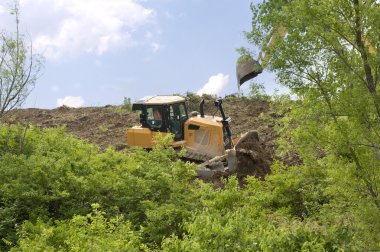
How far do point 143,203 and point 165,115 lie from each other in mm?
6227

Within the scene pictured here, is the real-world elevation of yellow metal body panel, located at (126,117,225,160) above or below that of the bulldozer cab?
below

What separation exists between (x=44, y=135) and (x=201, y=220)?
32.1 ft

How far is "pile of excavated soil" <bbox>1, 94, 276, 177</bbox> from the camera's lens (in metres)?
26.0

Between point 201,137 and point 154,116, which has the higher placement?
point 154,116

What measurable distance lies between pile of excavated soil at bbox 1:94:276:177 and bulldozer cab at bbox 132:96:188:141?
15.8 ft

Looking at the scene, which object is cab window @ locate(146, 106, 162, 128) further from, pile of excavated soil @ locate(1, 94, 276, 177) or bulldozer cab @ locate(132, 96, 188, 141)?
pile of excavated soil @ locate(1, 94, 276, 177)

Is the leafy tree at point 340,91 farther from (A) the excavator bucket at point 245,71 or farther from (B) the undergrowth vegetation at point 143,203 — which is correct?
(A) the excavator bucket at point 245,71

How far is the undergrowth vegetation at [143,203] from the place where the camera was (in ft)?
28.8

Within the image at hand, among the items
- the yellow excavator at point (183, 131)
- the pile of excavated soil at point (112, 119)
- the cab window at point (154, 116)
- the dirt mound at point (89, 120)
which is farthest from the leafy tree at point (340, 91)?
the dirt mound at point (89, 120)

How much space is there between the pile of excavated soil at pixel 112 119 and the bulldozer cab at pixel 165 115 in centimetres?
481

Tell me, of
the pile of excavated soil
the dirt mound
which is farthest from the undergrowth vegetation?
the dirt mound

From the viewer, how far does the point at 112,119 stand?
104 ft

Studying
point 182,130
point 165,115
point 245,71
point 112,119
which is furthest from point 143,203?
point 112,119

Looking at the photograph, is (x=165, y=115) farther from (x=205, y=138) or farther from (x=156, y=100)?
(x=205, y=138)
